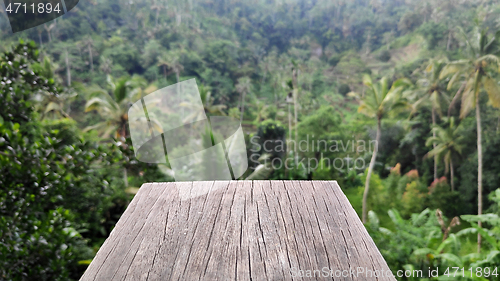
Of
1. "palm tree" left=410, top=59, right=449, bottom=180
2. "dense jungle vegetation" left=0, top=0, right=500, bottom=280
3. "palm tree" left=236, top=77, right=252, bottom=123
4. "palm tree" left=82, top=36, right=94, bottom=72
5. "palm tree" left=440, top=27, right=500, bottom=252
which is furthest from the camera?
"palm tree" left=236, top=77, right=252, bottom=123

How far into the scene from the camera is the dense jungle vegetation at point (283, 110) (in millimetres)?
2201

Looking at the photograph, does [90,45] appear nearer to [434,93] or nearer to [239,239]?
[434,93]

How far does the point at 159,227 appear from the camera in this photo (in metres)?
0.67

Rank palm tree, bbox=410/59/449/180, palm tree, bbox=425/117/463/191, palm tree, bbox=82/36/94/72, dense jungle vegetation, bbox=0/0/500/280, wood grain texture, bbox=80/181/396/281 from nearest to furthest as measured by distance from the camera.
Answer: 1. wood grain texture, bbox=80/181/396/281
2. dense jungle vegetation, bbox=0/0/500/280
3. palm tree, bbox=425/117/463/191
4. palm tree, bbox=410/59/449/180
5. palm tree, bbox=82/36/94/72

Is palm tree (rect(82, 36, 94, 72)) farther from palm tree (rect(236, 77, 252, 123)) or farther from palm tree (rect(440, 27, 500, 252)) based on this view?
palm tree (rect(440, 27, 500, 252))

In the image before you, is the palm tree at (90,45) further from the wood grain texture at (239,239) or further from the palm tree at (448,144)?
the wood grain texture at (239,239)

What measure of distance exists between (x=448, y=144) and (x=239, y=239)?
21910 mm

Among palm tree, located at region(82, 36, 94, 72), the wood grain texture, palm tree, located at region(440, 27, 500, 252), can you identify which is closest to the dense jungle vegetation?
palm tree, located at region(440, 27, 500, 252)

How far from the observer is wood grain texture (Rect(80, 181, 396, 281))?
54 cm

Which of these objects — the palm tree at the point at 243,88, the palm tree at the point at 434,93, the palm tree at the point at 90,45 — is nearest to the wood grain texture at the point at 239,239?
the palm tree at the point at 434,93

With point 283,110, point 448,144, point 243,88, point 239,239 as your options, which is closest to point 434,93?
point 448,144

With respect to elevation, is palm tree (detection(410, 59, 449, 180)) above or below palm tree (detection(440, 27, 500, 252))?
below

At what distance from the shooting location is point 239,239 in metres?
0.63

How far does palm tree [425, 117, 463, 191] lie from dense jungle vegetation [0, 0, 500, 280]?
3.7 inches
